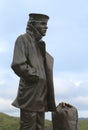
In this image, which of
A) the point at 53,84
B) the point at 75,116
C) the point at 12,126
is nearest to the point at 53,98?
the point at 53,84

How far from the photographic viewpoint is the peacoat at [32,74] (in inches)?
367

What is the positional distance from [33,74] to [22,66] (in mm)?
246

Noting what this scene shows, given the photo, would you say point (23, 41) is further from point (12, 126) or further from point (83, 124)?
point (83, 124)

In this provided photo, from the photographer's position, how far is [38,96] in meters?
9.48

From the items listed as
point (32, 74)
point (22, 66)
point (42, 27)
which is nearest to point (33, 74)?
point (32, 74)

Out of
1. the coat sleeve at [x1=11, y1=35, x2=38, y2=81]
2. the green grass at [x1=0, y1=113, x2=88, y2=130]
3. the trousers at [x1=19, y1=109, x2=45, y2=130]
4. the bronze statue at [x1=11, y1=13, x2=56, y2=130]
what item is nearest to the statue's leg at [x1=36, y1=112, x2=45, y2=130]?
the bronze statue at [x1=11, y1=13, x2=56, y2=130]

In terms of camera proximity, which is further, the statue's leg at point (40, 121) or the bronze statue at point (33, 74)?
the statue's leg at point (40, 121)

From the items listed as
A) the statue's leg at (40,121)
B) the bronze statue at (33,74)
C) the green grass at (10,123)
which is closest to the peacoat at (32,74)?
the bronze statue at (33,74)

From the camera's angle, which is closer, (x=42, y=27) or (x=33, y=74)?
(x=33, y=74)

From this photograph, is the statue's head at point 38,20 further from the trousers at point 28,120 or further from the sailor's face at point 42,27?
the trousers at point 28,120

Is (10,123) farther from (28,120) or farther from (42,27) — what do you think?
(28,120)

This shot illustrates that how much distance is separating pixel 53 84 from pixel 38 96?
0.45m

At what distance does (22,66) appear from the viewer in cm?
929

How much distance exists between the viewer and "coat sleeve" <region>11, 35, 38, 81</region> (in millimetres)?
9258
